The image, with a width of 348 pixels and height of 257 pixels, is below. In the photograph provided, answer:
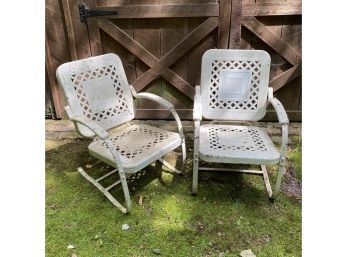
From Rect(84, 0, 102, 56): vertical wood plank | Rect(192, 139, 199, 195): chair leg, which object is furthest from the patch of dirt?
Rect(84, 0, 102, 56): vertical wood plank

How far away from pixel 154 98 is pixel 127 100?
30 cm

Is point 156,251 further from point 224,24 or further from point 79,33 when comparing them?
point 79,33

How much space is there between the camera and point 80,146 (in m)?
3.35

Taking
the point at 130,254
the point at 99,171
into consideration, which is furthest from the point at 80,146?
the point at 130,254

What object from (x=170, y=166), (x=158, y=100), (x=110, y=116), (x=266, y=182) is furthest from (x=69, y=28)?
(x=266, y=182)

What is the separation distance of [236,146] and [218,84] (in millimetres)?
665

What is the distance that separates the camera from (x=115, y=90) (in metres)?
2.68

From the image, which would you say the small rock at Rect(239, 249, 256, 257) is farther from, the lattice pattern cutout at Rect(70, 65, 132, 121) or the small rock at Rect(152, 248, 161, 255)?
the lattice pattern cutout at Rect(70, 65, 132, 121)

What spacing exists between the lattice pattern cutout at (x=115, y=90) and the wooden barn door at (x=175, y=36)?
0.83 m

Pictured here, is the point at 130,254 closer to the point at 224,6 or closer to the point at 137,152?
the point at 137,152

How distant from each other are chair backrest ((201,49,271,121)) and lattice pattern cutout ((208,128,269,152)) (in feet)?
0.42

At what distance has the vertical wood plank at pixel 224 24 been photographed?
10.00ft

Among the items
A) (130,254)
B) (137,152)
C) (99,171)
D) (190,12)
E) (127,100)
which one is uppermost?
(190,12)

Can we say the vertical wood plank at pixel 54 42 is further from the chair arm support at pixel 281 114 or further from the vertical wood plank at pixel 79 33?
the chair arm support at pixel 281 114
